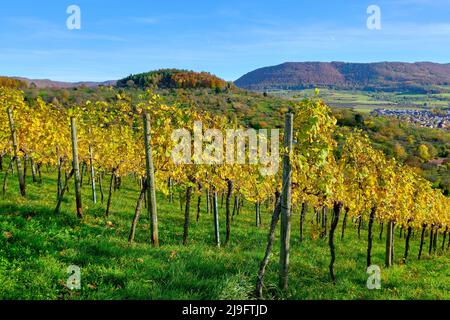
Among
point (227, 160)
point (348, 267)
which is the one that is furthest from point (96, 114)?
point (348, 267)

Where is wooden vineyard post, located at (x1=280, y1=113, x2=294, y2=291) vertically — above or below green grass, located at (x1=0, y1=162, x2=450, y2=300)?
above

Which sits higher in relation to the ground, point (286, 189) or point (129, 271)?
point (286, 189)

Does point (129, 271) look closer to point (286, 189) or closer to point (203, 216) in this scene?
point (286, 189)

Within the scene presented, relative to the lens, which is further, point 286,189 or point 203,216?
point 203,216

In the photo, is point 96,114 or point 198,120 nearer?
point 198,120

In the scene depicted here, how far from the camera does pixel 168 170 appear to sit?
51.5 feet

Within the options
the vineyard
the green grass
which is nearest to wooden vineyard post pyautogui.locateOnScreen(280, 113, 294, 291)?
the vineyard

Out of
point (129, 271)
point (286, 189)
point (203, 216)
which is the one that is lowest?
point (203, 216)

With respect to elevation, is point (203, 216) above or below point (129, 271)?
below

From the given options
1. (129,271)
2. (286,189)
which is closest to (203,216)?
(129,271)

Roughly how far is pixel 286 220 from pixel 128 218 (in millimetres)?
12909

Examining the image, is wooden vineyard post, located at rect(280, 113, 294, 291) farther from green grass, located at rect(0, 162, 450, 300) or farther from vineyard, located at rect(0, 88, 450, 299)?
green grass, located at rect(0, 162, 450, 300)
